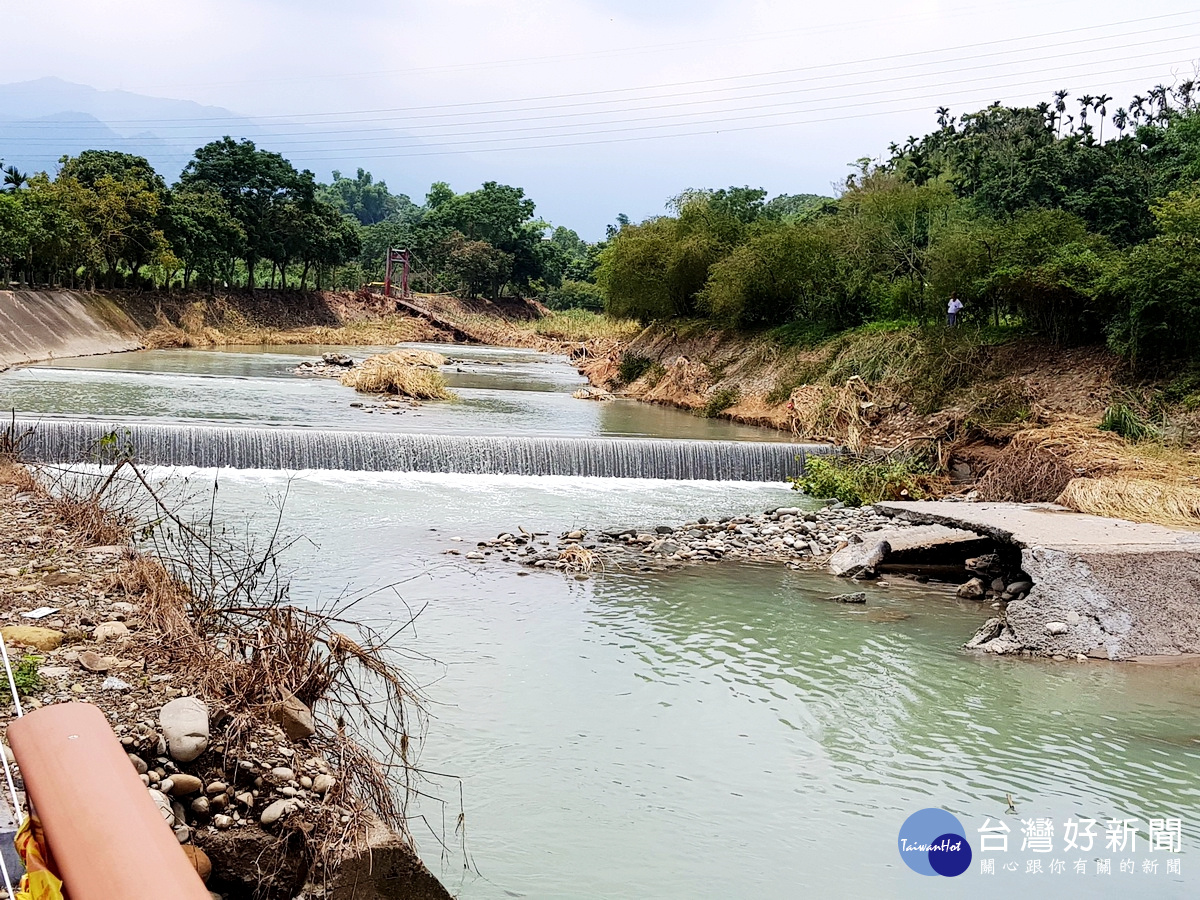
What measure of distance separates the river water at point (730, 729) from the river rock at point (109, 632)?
1596mm

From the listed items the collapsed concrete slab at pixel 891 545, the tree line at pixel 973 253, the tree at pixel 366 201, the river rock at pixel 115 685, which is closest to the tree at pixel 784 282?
the tree line at pixel 973 253

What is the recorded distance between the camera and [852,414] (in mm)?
16312

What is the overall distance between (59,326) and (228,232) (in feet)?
42.9

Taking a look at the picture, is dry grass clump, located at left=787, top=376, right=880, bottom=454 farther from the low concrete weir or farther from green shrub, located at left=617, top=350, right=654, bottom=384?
green shrub, located at left=617, top=350, right=654, bottom=384

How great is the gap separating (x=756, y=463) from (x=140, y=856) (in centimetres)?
1253

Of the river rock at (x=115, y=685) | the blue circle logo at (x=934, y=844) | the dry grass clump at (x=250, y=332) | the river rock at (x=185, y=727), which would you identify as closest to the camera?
the river rock at (x=185, y=727)

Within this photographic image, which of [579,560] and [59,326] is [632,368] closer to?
[59,326]

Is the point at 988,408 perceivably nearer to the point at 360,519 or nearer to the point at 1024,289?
the point at 1024,289

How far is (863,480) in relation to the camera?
13.5 m

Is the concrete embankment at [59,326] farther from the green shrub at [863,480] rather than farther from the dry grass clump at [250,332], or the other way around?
the green shrub at [863,480]

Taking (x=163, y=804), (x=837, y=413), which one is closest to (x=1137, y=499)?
(x=837, y=413)

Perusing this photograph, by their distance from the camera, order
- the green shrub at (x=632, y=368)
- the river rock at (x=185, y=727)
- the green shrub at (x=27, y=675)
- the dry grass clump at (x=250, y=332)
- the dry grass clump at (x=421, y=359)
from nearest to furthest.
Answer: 1. the river rock at (x=185, y=727)
2. the green shrub at (x=27, y=675)
3. the dry grass clump at (x=421, y=359)
4. the green shrub at (x=632, y=368)
5. the dry grass clump at (x=250, y=332)

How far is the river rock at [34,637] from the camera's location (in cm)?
453

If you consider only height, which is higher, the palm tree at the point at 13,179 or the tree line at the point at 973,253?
the palm tree at the point at 13,179
